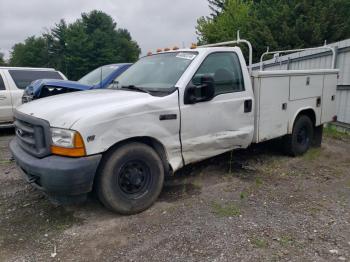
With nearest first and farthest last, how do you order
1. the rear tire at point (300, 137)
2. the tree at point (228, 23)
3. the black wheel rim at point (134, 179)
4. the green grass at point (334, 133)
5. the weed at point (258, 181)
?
1. the black wheel rim at point (134, 179)
2. the weed at point (258, 181)
3. the rear tire at point (300, 137)
4. the green grass at point (334, 133)
5. the tree at point (228, 23)

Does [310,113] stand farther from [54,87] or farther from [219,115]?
[54,87]

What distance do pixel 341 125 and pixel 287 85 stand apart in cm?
381

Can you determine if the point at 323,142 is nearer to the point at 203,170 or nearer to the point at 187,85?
the point at 203,170

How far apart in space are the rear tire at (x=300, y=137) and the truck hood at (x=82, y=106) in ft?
10.00

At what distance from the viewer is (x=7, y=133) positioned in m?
9.05

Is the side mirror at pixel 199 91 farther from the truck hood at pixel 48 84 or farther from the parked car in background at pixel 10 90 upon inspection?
the parked car in background at pixel 10 90

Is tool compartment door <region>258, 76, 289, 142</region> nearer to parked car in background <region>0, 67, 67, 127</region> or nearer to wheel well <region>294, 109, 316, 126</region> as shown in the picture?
wheel well <region>294, 109, 316, 126</region>

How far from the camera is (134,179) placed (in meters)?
3.64

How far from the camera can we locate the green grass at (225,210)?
363 cm

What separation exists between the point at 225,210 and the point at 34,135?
2.27 meters

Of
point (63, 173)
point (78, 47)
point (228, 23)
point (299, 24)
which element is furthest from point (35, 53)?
point (63, 173)

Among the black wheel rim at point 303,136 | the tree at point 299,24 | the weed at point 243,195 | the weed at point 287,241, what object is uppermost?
the tree at point 299,24

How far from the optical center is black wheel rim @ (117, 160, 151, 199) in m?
3.57

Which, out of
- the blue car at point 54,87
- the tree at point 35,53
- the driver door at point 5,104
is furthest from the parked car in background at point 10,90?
the tree at point 35,53
